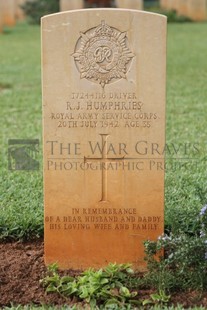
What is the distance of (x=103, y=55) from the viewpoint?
3951 mm

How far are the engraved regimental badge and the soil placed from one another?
112 centimetres

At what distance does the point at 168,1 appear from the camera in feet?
102

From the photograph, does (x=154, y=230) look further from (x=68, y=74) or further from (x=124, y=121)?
(x=68, y=74)

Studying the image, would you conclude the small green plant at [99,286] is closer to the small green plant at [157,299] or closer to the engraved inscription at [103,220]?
the small green plant at [157,299]

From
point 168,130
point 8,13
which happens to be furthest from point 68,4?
point 168,130

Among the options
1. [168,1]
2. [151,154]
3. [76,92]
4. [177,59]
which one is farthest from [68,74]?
[168,1]

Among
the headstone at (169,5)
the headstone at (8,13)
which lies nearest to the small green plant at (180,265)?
the headstone at (8,13)

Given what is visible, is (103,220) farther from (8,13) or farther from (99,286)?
(8,13)

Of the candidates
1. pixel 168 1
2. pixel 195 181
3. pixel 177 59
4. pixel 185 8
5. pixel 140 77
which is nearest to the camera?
pixel 140 77

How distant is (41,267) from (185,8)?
25378 millimetres

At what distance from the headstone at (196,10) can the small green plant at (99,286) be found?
24515mm

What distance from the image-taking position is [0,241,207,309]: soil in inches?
149

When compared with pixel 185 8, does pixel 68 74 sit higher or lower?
lower

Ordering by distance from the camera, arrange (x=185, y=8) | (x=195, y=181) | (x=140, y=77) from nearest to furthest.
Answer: (x=140, y=77)
(x=195, y=181)
(x=185, y=8)
